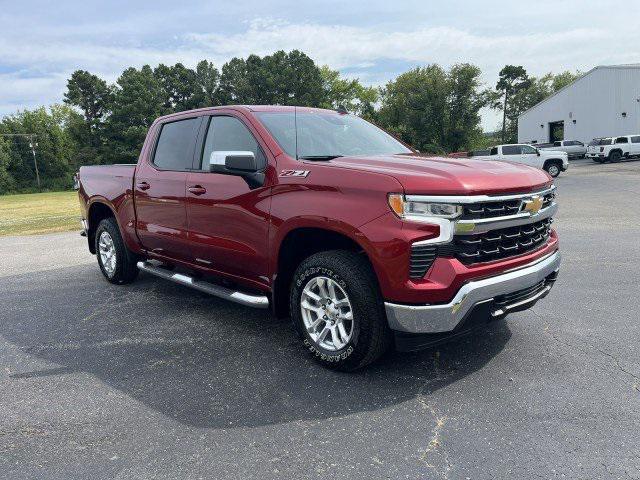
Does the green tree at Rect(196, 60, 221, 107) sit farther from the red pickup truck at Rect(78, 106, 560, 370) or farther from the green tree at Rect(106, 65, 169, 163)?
the red pickup truck at Rect(78, 106, 560, 370)

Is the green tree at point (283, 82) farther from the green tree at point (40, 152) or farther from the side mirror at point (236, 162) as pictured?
the side mirror at point (236, 162)

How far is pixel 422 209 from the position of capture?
122 inches

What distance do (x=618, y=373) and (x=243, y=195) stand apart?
9.79ft

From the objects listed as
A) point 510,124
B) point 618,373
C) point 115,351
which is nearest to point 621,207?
point 618,373

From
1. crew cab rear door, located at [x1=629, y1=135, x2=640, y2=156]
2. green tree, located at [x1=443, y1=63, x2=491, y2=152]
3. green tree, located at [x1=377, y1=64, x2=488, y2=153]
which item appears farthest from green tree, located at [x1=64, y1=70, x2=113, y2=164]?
crew cab rear door, located at [x1=629, y1=135, x2=640, y2=156]

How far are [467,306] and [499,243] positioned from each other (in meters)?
0.54

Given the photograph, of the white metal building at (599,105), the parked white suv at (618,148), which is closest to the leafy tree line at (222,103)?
the white metal building at (599,105)

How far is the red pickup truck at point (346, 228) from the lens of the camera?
3.10m

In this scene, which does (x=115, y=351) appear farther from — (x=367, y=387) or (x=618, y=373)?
(x=618, y=373)

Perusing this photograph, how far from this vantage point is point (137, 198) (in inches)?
216

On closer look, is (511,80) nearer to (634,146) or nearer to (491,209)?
(634,146)

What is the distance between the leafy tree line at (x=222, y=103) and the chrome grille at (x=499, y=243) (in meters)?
40.9

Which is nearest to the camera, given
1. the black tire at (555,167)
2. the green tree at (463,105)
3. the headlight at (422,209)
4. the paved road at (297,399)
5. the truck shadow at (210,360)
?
the paved road at (297,399)

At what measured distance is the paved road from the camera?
2617 millimetres
